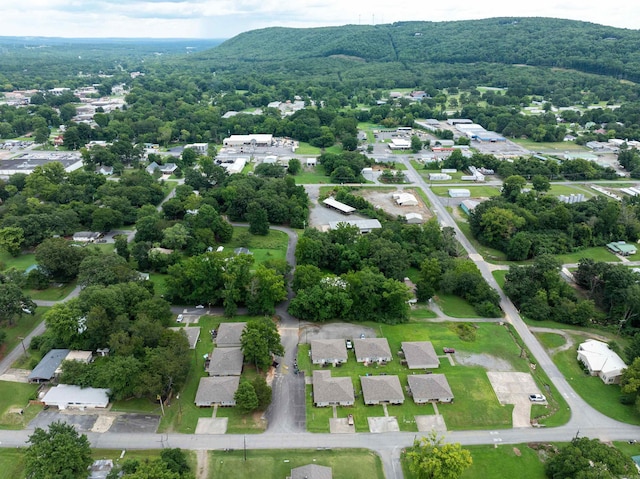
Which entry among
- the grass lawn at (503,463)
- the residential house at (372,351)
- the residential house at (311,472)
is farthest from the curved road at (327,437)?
the residential house at (372,351)

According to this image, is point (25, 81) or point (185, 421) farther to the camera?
point (25, 81)

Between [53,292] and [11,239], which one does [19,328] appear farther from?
[11,239]

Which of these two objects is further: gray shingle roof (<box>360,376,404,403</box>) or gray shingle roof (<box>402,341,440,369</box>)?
gray shingle roof (<box>402,341,440,369</box>)

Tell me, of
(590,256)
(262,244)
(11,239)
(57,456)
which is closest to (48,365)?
(57,456)

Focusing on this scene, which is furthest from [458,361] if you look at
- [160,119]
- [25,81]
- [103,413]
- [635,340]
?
[25,81]

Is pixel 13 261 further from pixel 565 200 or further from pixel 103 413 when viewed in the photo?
pixel 565 200

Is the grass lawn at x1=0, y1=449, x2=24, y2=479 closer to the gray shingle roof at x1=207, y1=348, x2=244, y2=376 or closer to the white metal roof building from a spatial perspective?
the white metal roof building

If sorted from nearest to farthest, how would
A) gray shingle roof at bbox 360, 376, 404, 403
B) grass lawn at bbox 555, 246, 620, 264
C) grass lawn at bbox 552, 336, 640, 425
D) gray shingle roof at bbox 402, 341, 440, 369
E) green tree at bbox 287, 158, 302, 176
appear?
grass lawn at bbox 552, 336, 640, 425, gray shingle roof at bbox 360, 376, 404, 403, gray shingle roof at bbox 402, 341, 440, 369, grass lawn at bbox 555, 246, 620, 264, green tree at bbox 287, 158, 302, 176

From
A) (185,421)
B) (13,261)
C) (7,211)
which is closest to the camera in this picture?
(185,421)

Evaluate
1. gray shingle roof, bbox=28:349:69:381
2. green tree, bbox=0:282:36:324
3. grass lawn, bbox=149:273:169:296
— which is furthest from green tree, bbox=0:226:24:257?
gray shingle roof, bbox=28:349:69:381
